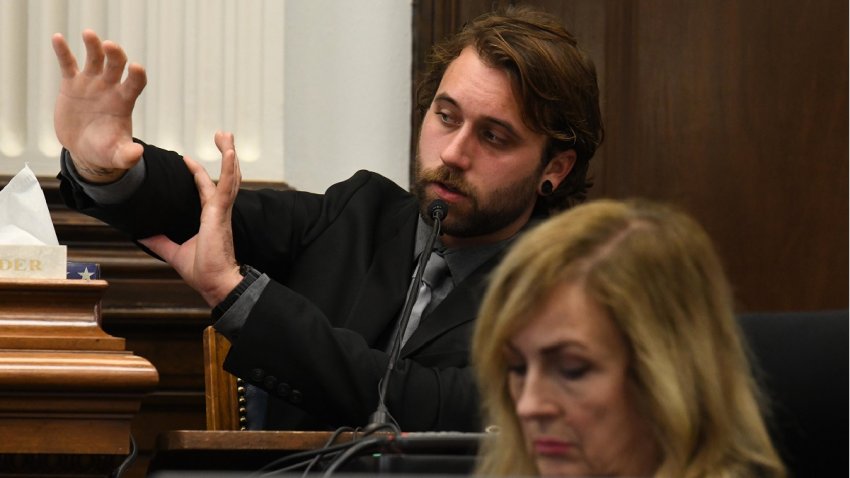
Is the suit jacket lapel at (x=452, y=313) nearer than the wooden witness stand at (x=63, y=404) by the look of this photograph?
No

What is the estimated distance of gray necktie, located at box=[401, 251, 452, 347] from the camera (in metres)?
2.39

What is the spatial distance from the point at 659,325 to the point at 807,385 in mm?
409

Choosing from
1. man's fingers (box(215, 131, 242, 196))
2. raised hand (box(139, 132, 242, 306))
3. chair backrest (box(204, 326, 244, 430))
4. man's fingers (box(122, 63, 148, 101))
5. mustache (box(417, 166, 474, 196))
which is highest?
man's fingers (box(122, 63, 148, 101))

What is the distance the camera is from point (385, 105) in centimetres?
322

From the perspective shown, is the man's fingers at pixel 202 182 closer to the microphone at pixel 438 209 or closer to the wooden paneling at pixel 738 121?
Result: the microphone at pixel 438 209

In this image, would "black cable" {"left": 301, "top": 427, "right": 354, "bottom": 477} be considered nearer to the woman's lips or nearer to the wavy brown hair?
the woman's lips

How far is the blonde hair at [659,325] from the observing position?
1199mm

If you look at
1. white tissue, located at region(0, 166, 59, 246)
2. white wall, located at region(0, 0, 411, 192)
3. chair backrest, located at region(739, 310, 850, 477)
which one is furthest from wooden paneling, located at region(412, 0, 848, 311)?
chair backrest, located at region(739, 310, 850, 477)

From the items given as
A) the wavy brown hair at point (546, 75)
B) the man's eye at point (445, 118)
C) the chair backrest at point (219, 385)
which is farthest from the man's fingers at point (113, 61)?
the wavy brown hair at point (546, 75)

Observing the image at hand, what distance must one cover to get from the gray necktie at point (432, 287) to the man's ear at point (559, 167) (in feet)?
0.82

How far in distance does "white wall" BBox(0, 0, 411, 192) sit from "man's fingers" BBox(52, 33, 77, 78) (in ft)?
3.20

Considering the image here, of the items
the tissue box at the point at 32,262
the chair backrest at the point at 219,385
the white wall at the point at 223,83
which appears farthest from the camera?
the white wall at the point at 223,83

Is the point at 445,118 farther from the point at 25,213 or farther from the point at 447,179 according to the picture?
the point at 25,213

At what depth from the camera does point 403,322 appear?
6.25ft
